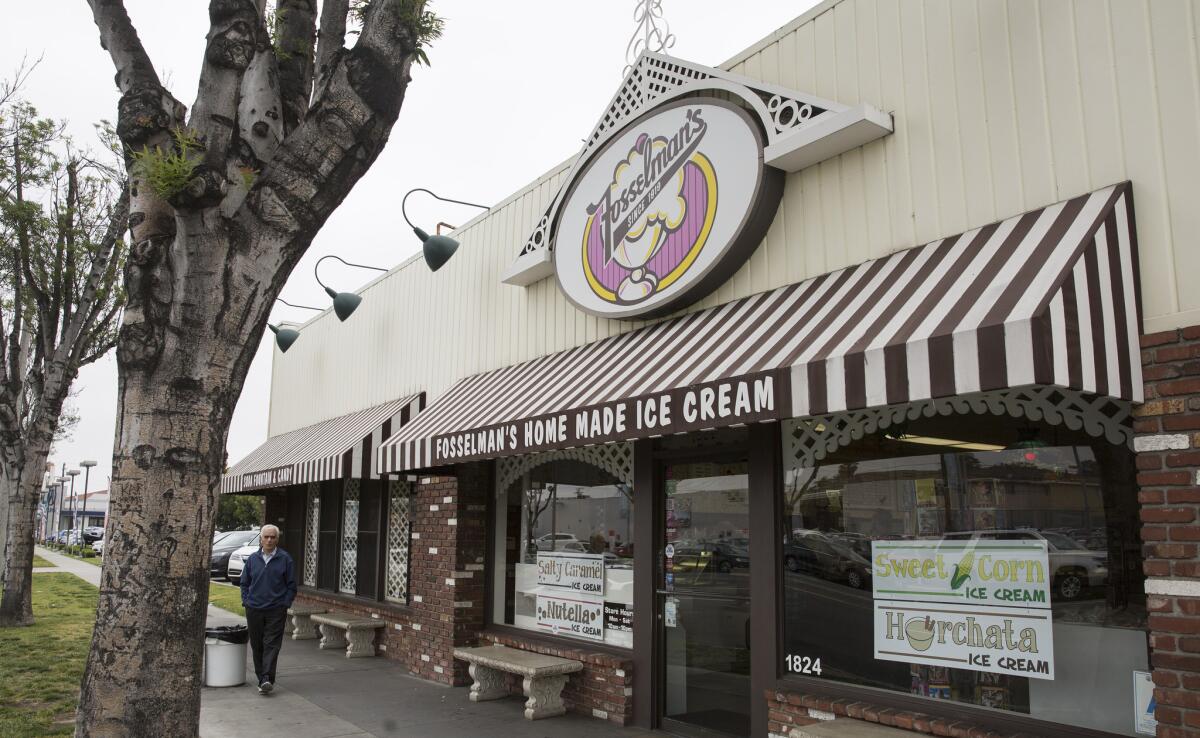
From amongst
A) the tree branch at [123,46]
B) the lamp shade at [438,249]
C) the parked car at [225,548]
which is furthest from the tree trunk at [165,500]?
the parked car at [225,548]

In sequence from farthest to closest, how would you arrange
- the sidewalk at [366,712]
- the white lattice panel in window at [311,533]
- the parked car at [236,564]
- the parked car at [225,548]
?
the parked car at [225,548], the parked car at [236,564], the white lattice panel in window at [311,533], the sidewalk at [366,712]

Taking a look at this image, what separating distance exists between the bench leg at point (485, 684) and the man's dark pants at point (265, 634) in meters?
2.14

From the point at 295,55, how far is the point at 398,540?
24.1ft

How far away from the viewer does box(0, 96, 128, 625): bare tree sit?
13.3 meters

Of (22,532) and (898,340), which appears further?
(22,532)

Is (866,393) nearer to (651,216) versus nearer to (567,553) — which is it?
(651,216)

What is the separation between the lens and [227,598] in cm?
1853

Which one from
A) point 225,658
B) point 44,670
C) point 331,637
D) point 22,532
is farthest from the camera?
point 22,532

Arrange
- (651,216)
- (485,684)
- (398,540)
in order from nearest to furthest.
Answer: (651,216) < (485,684) < (398,540)

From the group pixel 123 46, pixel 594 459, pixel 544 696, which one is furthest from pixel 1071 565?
pixel 123 46

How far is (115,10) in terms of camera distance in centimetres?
475

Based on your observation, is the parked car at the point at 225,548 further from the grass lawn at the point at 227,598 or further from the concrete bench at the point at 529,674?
the concrete bench at the point at 529,674

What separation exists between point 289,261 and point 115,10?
173 centimetres

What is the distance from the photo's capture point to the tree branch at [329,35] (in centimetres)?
521
